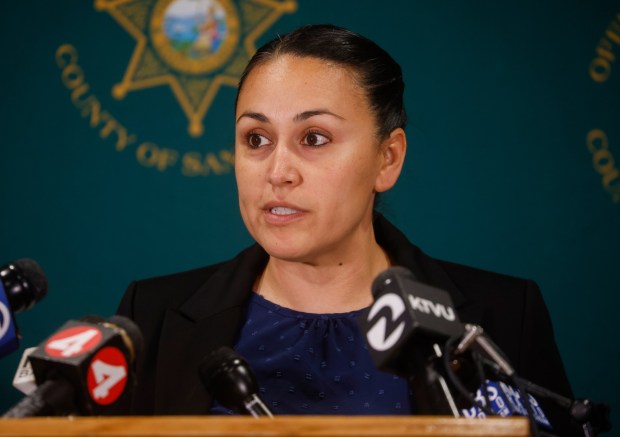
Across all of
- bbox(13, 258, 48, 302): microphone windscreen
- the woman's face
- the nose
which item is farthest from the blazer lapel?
bbox(13, 258, 48, 302): microphone windscreen

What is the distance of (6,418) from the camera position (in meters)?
0.70

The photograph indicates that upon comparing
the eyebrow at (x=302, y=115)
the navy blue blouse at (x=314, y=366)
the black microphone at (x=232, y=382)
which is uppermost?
the eyebrow at (x=302, y=115)

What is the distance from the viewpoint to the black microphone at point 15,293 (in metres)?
0.88

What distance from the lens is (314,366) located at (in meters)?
1.44

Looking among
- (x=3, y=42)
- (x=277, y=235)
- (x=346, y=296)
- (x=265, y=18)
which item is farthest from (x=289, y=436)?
(x=3, y=42)

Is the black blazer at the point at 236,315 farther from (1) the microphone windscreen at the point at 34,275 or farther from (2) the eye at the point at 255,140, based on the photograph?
(1) the microphone windscreen at the point at 34,275

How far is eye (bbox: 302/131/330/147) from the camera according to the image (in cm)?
140

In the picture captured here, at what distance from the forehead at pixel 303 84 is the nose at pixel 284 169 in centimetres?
8

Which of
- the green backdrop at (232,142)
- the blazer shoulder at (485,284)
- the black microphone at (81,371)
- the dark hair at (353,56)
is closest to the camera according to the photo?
the black microphone at (81,371)

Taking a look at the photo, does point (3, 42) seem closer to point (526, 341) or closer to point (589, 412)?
point (526, 341)

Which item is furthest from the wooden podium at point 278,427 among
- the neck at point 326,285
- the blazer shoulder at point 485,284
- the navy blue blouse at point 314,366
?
the blazer shoulder at point 485,284

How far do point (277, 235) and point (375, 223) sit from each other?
34 cm

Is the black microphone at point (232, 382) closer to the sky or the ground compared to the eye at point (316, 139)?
closer to the ground

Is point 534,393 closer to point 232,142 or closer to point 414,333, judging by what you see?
point 414,333
